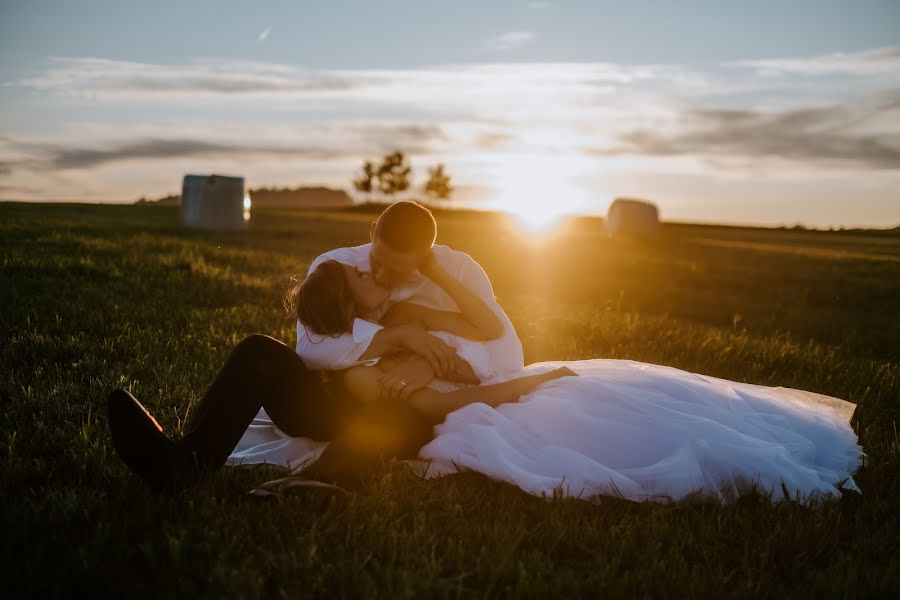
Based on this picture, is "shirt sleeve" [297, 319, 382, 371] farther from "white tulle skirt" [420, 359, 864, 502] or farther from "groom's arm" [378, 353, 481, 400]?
"white tulle skirt" [420, 359, 864, 502]

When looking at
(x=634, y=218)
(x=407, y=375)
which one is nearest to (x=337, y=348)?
(x=407, y=375)

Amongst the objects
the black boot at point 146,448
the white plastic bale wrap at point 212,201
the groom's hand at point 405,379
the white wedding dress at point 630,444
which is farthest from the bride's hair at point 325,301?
the white plastic bale wrap at point 212,201

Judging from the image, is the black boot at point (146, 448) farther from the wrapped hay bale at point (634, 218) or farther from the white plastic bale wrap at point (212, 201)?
the wrapped hay bale at point (634, 218)

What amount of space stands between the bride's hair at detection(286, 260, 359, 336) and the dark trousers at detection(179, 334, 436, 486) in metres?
0.31

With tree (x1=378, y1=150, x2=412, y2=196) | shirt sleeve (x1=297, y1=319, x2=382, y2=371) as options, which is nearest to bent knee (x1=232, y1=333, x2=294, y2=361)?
shirt sleeve (x1=297, y1=319, x2=382, y2=371)

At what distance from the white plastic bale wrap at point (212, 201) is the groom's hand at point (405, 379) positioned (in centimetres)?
2290

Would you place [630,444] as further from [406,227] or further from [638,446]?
[406,227]

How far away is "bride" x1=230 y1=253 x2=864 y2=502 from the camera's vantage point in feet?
12.6

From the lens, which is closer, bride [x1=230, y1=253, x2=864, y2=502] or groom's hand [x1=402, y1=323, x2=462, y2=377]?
bride [x1=230, y1=253, x2=864, y2=502]

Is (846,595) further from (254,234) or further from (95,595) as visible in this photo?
(254,234)

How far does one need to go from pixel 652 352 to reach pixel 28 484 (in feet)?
20.9

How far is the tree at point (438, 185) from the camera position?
86.9 meters

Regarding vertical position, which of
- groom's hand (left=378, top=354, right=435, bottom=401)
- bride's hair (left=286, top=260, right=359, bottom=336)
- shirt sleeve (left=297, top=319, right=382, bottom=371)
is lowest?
groom's hand (left=378, top=354, right=435, bottom=401)

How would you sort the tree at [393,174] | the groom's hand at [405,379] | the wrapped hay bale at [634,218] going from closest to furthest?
the groom's hand at [405,379] < the wrapped hay bale at [634,218] < the tree at [393,174]
